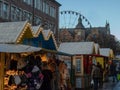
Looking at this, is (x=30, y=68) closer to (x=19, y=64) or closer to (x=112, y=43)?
(x=19, y=64)

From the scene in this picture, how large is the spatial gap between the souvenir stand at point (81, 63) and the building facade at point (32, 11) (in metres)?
9.56

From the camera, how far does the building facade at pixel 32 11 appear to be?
1804 inches

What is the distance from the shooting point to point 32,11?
173 feet

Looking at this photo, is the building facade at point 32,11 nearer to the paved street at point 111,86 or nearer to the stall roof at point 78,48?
the stall roof at point 78,48

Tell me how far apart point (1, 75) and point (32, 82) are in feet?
4.84

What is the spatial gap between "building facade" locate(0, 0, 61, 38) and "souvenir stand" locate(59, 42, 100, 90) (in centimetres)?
956

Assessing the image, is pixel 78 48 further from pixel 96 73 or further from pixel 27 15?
pixel 27 15

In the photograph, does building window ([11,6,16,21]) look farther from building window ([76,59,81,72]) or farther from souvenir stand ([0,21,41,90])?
souvenir stand ([0,21,41,90])

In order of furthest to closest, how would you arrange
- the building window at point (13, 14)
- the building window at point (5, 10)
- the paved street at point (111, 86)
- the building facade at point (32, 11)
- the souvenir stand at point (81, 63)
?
the building window at point (13, 14) → the building facade at point (32, 11) → the building window at point (5, 10) → the paved street at point (111, 86) → the souvenir stand at point (81, 63)

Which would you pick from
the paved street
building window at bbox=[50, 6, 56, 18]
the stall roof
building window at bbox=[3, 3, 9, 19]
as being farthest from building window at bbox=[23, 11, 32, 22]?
the stall roof

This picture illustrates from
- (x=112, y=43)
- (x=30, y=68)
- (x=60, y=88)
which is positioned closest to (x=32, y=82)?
(x=30, y=68)

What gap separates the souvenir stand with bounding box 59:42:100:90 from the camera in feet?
93.6

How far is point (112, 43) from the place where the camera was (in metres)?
86.8

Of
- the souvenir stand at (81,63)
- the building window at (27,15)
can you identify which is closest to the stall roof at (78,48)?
the souvenir stand at (81,63)
